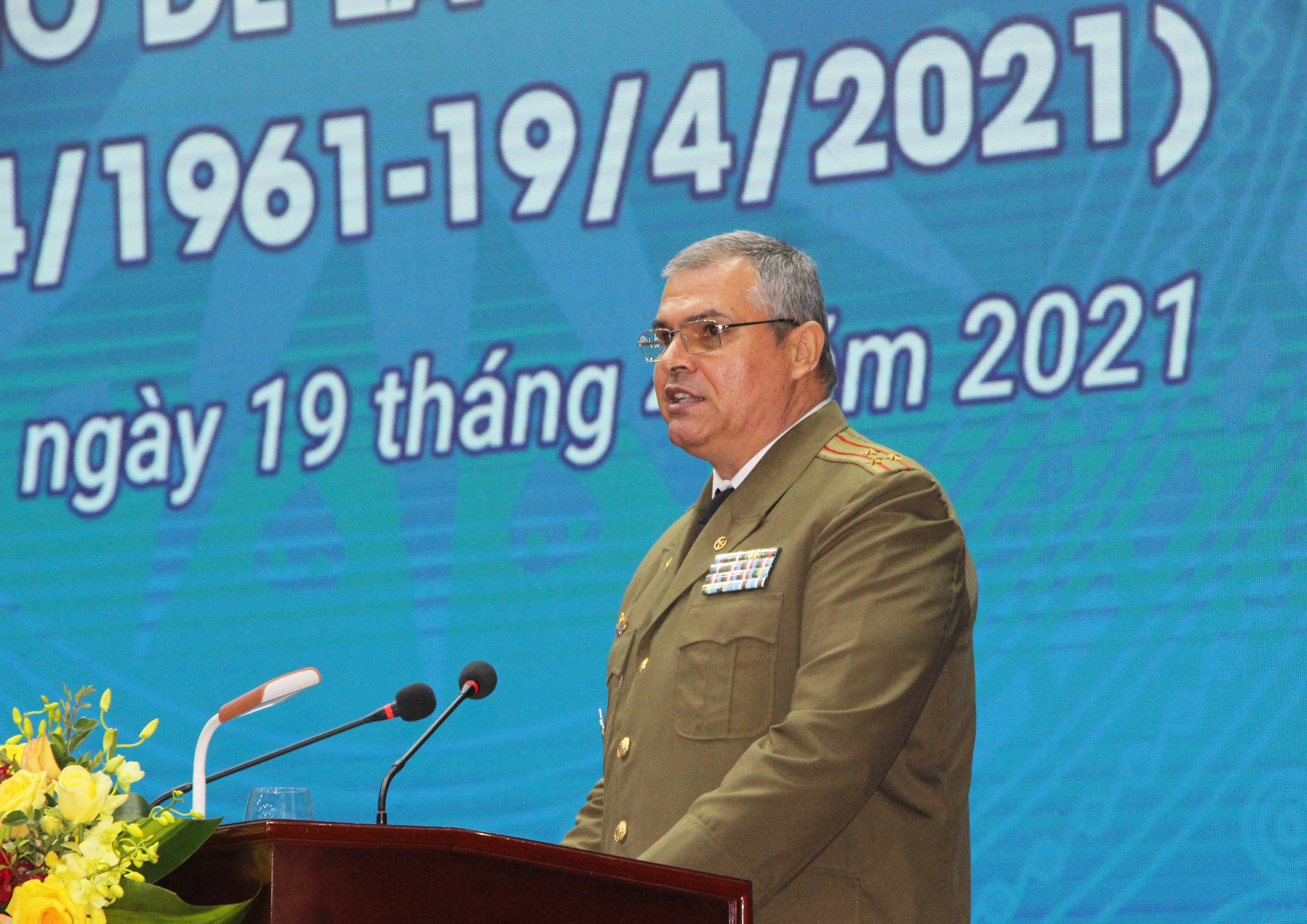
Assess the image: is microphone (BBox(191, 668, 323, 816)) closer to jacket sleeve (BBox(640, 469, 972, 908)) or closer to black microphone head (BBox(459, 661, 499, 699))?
jacket sleeve (BBox(640, 469, 972, 908))

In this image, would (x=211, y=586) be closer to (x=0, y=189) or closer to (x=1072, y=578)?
(x=0, y=189)

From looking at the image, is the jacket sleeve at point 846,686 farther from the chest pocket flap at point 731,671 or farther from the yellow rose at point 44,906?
the yellow rose at point 44,906

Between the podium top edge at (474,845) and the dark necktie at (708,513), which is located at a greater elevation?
the dark necktie at (708,513)

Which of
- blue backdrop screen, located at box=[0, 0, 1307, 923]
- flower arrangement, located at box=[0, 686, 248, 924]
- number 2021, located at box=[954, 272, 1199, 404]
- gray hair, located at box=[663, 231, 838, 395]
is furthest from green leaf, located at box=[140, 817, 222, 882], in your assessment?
number 2021, located at box=[954, 272, 1199, 404]

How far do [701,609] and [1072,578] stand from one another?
1.48 meters

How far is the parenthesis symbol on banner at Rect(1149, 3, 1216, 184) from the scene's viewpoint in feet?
11.8

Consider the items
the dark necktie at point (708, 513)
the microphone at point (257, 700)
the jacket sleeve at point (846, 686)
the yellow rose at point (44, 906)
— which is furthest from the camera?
the dark necktie at point (708, 513)

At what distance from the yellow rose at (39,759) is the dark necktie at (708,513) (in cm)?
128

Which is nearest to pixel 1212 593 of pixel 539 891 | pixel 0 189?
pixel 539 891

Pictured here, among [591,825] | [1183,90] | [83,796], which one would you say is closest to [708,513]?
[591,825]

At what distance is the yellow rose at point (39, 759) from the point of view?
1.43 meters

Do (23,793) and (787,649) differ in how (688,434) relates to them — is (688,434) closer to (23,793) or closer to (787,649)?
(787,649)

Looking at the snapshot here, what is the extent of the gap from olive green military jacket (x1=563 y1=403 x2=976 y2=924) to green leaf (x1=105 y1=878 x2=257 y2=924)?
2.16 ft

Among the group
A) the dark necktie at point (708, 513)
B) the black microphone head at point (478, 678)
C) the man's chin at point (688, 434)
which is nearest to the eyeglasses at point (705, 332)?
the man's chin at point (688, 434)
